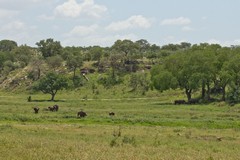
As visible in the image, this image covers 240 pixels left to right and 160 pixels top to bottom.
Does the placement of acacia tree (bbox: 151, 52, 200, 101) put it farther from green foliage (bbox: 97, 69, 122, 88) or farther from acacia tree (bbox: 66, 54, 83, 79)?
acacia tree (bbox: 66, 54, 83, 79)

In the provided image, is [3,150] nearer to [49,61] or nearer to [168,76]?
[168,76]

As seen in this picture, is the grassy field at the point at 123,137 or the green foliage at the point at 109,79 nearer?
the grassy field at the point at 123,137

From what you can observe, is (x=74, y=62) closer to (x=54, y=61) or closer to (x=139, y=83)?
(x=54, y=61)

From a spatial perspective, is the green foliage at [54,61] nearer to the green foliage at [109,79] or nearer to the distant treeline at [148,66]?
the distant treeline at [148,66]

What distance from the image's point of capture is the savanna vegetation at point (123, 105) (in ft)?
85.4

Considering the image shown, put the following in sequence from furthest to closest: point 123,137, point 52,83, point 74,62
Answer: point 74,62 → point 52,83 → point 123,137

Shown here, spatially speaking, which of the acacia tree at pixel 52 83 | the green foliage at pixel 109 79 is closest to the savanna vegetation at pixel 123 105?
the acacia tree at pixel 52 83

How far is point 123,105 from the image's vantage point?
7750cm

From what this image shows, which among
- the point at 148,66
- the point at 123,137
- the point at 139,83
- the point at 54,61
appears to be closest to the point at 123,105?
the point at 139,83

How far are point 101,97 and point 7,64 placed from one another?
222 feet

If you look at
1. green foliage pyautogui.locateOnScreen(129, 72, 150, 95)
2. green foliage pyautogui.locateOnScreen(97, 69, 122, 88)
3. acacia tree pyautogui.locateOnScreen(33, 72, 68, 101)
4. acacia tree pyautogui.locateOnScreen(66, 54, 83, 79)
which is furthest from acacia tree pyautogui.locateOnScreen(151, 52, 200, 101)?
acacia tree pyautogui.locateOnScreen(66, 54, 83, 79)

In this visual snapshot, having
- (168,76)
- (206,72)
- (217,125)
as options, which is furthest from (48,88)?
(217,125)

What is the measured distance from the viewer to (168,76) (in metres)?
88.5

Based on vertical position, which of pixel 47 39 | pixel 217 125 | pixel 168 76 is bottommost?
pixel 217 125
